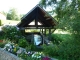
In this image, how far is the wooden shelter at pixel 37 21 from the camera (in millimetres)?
17981

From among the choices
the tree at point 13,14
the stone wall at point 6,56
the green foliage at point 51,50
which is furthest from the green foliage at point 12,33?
the tree at point 13,14

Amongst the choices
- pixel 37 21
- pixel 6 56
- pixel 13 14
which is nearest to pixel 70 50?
pixel 6 56

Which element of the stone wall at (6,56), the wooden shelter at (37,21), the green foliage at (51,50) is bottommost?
the stone wall at (6,56)

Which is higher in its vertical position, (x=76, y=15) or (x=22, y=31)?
(x=76, y=15)

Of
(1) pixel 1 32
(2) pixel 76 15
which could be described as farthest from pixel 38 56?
(1) pixel 1 32

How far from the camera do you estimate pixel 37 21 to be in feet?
62.2

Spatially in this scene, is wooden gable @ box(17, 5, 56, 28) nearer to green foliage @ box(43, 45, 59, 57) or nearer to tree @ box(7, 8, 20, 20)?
green foliage @ box(43, 45, 59, 57)

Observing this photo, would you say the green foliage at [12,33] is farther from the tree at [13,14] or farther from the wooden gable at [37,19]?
the tree at [13,14]

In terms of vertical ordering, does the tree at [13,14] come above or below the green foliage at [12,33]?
above

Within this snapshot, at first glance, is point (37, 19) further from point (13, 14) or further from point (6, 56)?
point (13, 14)

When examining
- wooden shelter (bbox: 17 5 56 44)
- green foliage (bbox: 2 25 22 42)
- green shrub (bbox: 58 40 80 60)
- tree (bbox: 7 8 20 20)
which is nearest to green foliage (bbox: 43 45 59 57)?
green shrub (bbox: 58 40 80 60)

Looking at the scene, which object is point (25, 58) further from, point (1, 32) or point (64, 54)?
point (1, 32)

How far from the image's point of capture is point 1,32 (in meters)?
19.6

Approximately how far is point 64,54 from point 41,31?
1245 centimetres
